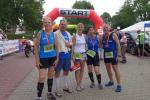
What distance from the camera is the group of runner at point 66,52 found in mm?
8352

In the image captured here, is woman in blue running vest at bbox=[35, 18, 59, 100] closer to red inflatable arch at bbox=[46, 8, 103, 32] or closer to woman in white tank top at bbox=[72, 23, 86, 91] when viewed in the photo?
woman in white tank top at bbox=[72, 23, 86, 91]

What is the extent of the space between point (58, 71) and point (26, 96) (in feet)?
3.19

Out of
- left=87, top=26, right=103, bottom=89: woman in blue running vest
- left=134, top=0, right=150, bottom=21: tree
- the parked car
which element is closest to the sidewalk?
left=87, top=26, right=103, bottom=89: woman in blue running vest

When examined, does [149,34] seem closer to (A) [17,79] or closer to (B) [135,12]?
(A) [17,79]

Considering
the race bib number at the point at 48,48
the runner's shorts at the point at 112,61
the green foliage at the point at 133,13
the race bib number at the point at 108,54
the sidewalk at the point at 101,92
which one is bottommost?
the sidewalk at the point at 101,92

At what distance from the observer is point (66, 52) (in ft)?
30.7

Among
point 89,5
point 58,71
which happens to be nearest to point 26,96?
point 58,71

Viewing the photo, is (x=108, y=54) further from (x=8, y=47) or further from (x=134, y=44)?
(x=134, y=44)

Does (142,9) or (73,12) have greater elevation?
(142,9)

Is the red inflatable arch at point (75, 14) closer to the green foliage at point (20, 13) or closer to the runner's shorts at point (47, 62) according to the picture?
the runner's shorts at point (47, 62)

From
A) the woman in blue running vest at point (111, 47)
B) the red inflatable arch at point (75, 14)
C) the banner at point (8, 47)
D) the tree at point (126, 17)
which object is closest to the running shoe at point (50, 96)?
the woman in blue running vest at point (111, 47)

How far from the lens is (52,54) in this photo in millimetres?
8453

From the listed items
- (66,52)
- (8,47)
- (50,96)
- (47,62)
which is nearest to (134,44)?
(8,47)

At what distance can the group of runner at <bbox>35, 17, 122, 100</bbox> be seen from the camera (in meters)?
8.35
